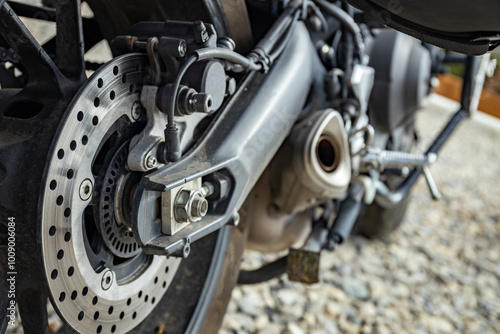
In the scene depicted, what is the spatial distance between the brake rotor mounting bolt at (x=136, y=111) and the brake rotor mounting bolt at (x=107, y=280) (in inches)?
8.6

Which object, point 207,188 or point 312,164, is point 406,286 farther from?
point 207,188

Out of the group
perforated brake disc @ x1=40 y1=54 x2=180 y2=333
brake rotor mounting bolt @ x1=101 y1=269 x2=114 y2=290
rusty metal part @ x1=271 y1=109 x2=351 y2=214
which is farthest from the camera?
rusty metal part @ x1=271 y1=109 x2=351 y2=214

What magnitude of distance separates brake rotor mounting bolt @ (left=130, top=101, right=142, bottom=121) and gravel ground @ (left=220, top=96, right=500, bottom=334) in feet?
2.63

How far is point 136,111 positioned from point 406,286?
1.28m

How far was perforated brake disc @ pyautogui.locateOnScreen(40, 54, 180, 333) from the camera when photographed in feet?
2.01

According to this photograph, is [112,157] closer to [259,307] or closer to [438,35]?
[438,35]

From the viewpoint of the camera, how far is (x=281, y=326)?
1397 millimetres

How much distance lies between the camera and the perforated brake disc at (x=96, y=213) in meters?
0.61

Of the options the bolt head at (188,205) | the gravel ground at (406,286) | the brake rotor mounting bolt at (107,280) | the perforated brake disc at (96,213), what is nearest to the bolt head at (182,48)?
the perforated brake disc at (96,213)

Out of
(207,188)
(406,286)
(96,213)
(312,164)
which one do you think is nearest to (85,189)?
(96,213)

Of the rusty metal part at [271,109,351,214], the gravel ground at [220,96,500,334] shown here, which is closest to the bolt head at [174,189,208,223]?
the rusty metal part at [271,109,351,214]

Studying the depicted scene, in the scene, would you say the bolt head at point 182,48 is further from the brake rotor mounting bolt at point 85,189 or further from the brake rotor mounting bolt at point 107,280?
the brake rotor mounting bolt at point 107,280

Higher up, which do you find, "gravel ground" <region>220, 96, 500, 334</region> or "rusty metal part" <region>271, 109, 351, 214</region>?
"rusty metal part" <region>271, 109, 351, 214</region>

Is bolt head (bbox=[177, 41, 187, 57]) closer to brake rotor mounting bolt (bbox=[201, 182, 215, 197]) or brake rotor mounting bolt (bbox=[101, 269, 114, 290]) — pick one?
brake rotor mounting bolt (bbox=[201, 182, 215, 197])
